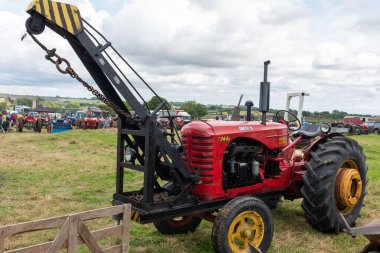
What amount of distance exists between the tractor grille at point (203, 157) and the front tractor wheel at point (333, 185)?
5.02ft

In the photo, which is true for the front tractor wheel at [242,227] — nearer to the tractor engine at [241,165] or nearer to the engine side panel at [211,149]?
the engine side panel at [211,149]

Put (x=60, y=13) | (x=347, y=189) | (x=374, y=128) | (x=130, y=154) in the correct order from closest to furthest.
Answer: (x=60, y=13) → (x=130, y=154) → (x=347, y=189) → (x=374, y=128)

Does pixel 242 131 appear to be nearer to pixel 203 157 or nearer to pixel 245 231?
pixel 203 157

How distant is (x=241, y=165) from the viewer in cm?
516

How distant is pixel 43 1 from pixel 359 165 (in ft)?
16.2

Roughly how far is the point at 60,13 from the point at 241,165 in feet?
9.12

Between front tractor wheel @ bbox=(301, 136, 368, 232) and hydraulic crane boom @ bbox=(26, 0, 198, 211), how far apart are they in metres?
1.81

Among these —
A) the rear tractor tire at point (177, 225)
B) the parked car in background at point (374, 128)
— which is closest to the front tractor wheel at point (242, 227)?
the rear tractor tire at point (177, 225)

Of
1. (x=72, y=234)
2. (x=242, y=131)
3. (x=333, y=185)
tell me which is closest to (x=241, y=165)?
(x=242, y=131)

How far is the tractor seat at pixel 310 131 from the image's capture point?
6.28 m

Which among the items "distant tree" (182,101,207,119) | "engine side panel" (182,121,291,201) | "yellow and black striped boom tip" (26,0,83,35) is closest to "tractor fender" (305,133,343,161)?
"engine side panel" (182,121,291,201)

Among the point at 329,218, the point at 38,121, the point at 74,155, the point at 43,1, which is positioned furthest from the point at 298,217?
the point at 38,121

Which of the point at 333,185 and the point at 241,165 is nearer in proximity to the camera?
the point at 241,165

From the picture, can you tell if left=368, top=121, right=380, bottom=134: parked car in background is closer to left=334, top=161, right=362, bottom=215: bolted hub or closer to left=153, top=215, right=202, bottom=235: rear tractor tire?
left=334, top=161, right=362, bottom=215: bolted hub
